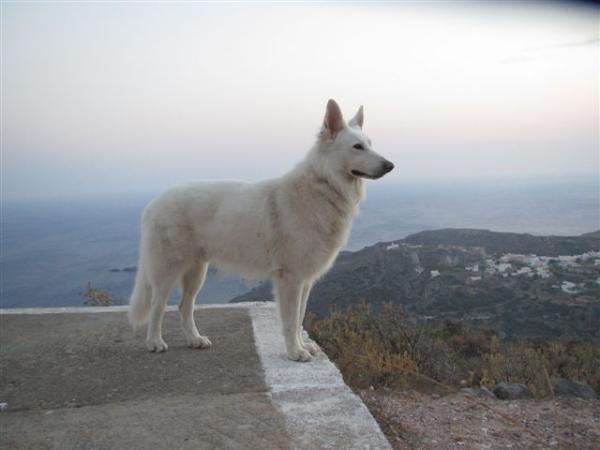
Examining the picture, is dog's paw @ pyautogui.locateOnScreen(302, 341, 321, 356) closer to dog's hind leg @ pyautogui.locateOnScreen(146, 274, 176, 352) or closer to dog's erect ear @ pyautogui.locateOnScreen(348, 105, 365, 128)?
dog's hind leg @ pyautogui.locateOnScreen(146, 274, 176, 352)

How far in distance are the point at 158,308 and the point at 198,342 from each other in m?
0.54

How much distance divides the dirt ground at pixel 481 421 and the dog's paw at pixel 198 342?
5.62 feet

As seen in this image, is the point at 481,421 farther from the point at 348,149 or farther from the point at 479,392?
the point at 348,149

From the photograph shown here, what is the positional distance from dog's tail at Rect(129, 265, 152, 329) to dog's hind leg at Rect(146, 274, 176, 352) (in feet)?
0.56

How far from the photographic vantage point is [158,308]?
4816 mm

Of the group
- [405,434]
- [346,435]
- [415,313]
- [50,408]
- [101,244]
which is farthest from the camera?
[101,244]

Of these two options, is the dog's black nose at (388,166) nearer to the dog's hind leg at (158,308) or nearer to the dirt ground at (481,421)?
the dirt ground at (481,421)

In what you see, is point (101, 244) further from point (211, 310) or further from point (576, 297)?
point (576, 297)

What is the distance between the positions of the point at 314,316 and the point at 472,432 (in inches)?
142

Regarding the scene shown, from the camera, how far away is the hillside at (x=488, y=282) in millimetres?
9641

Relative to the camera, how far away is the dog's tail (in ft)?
16.3

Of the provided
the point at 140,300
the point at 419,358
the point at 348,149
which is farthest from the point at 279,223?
the point at 419,358

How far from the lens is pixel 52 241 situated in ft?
50.8

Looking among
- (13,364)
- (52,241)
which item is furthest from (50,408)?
(52,241)
